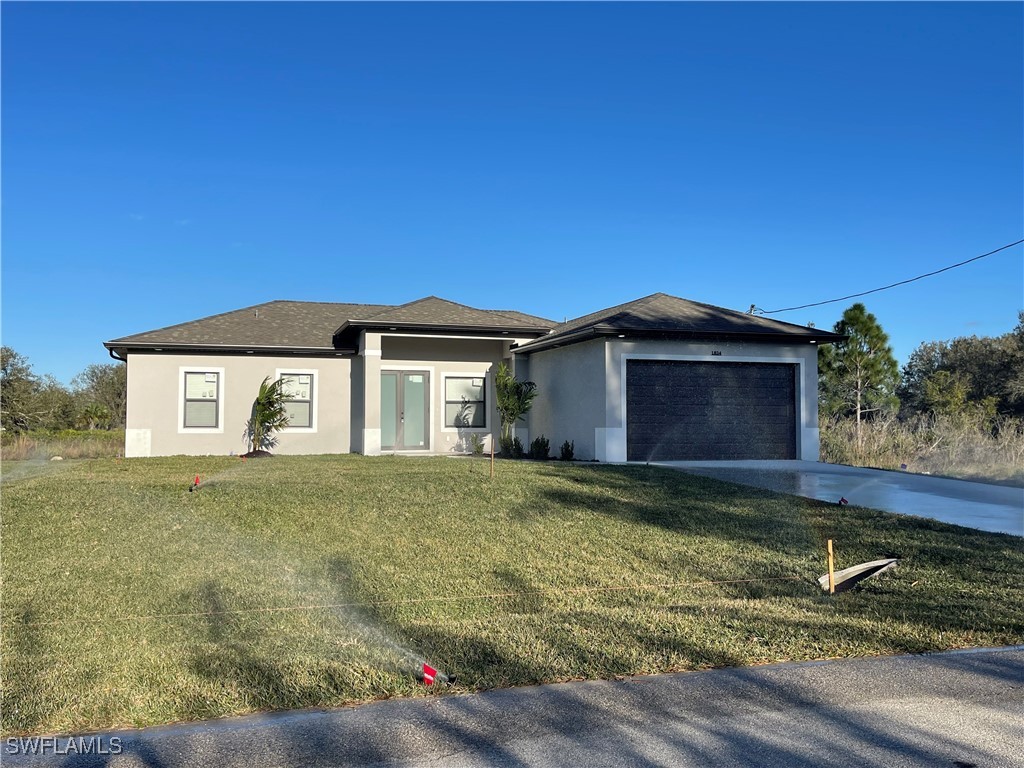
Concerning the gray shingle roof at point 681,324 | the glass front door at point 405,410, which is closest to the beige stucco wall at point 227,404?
the glass front door at point 405,410

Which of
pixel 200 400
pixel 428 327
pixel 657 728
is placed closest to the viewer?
pixel 657 728

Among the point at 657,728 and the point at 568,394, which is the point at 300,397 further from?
the point at 657,728

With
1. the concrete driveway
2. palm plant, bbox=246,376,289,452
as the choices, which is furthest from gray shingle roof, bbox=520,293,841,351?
palm plant, bbox=246,376,289,452

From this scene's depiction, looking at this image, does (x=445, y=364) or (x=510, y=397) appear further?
(x=445, y=364)

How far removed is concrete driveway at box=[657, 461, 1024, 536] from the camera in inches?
400

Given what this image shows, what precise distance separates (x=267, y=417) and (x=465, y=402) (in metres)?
5.16

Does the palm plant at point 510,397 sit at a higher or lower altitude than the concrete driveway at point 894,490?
higher

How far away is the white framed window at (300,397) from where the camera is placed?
20.4 m

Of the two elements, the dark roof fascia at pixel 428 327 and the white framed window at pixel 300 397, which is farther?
the white framed window at pixel 300 397

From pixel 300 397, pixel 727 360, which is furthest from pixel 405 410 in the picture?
pixel 727 360

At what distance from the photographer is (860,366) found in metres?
25.3

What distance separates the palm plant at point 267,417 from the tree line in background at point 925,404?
1377 centimetres

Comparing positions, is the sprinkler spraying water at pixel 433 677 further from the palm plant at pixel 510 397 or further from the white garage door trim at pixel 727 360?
the palm plant at pixel 510 397

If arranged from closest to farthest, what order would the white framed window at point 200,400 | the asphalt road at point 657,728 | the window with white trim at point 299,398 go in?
the asphalt road at point 657,728
the white framed window at point 200,400
the window with white trim at point 299,398
